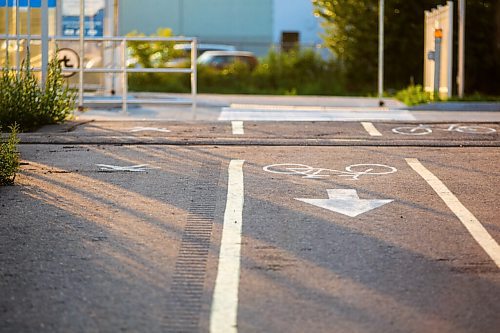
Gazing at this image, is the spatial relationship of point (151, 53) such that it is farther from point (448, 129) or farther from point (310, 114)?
point (448, 129)

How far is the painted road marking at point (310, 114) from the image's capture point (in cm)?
1720

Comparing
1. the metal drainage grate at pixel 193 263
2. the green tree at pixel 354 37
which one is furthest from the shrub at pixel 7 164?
the green tree at pixel 354 37

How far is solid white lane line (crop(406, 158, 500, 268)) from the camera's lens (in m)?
7.36

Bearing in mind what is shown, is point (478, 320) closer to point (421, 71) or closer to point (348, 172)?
point (348, 172)

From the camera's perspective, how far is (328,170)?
10484 millimetres

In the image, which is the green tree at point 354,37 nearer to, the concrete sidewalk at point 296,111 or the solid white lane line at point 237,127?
the concrete sidewalk at point 296,111

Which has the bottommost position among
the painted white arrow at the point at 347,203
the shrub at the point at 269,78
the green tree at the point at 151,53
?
the painted white arrow at the point at 347,203

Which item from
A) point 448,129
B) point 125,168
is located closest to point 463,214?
point 125,168

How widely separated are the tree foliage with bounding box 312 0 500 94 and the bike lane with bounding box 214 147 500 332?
19.7 m

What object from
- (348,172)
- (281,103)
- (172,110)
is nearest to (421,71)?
(281,103)

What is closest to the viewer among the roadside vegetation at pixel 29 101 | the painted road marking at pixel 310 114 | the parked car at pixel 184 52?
the roadside vegetation at pixel 29 101

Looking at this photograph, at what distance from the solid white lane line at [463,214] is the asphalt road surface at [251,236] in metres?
0.02

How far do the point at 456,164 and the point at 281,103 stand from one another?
473 inches

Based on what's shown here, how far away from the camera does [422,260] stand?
23.0 ft
